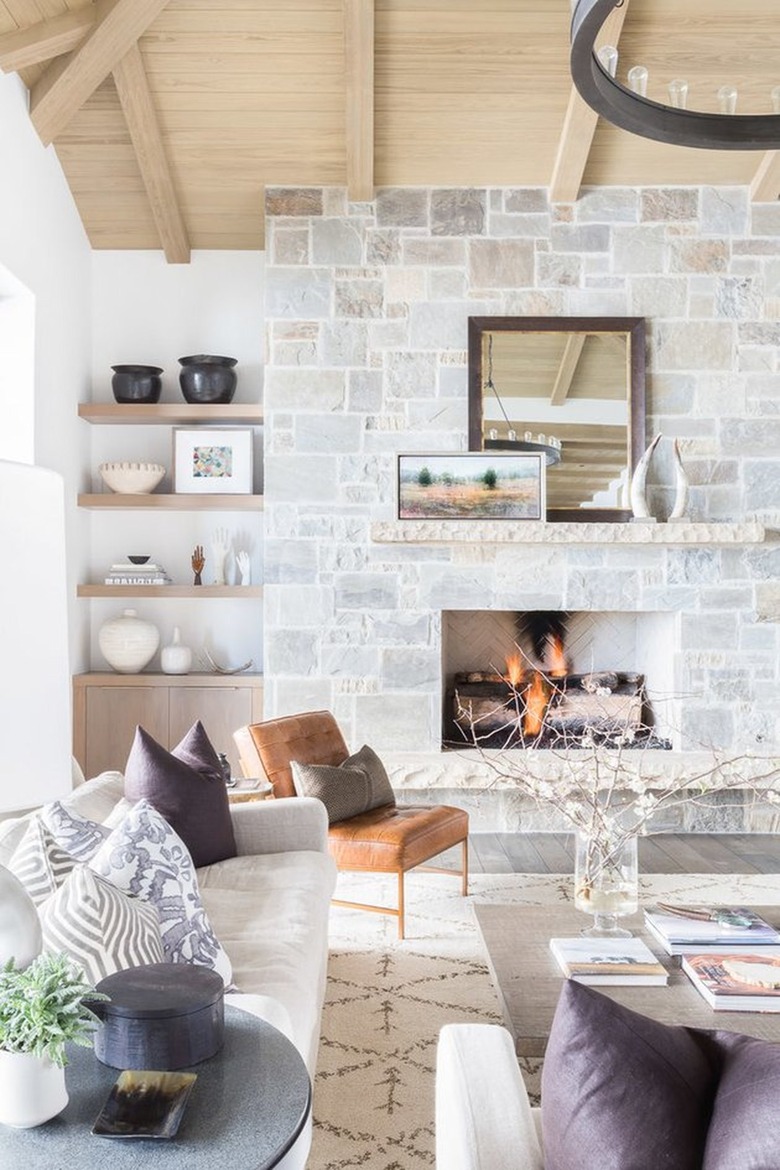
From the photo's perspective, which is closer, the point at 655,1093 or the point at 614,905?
the point at 655,1093

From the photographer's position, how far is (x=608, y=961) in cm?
243

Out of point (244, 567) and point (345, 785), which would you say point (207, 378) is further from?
point (345, 785)

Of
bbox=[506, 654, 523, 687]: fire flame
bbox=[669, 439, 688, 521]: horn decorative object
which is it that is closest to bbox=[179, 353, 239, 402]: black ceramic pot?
bbox=[506, 654, 523, 687]: fire flame

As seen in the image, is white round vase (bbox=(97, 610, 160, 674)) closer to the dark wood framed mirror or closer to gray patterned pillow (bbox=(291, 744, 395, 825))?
gray patterned pillow (bbox=(291, 744, 395, 825))

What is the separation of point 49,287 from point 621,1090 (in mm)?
4706

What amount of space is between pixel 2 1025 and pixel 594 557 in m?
4.29

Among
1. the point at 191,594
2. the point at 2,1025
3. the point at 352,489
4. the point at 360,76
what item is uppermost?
the point at 360,76

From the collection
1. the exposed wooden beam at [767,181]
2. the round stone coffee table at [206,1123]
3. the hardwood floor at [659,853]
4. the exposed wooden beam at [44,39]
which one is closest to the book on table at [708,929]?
the round stone coffee table at [206,1123]

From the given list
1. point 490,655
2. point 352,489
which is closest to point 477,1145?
point 352,489

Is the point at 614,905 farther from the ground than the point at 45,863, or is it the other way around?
the point at 45,863

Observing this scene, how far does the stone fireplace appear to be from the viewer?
5.23 metres

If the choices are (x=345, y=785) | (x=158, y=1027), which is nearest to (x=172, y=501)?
(x=345, y=785)

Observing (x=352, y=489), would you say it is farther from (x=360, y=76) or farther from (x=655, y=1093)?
(x=655, y=1093)

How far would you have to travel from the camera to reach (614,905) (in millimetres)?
2711
